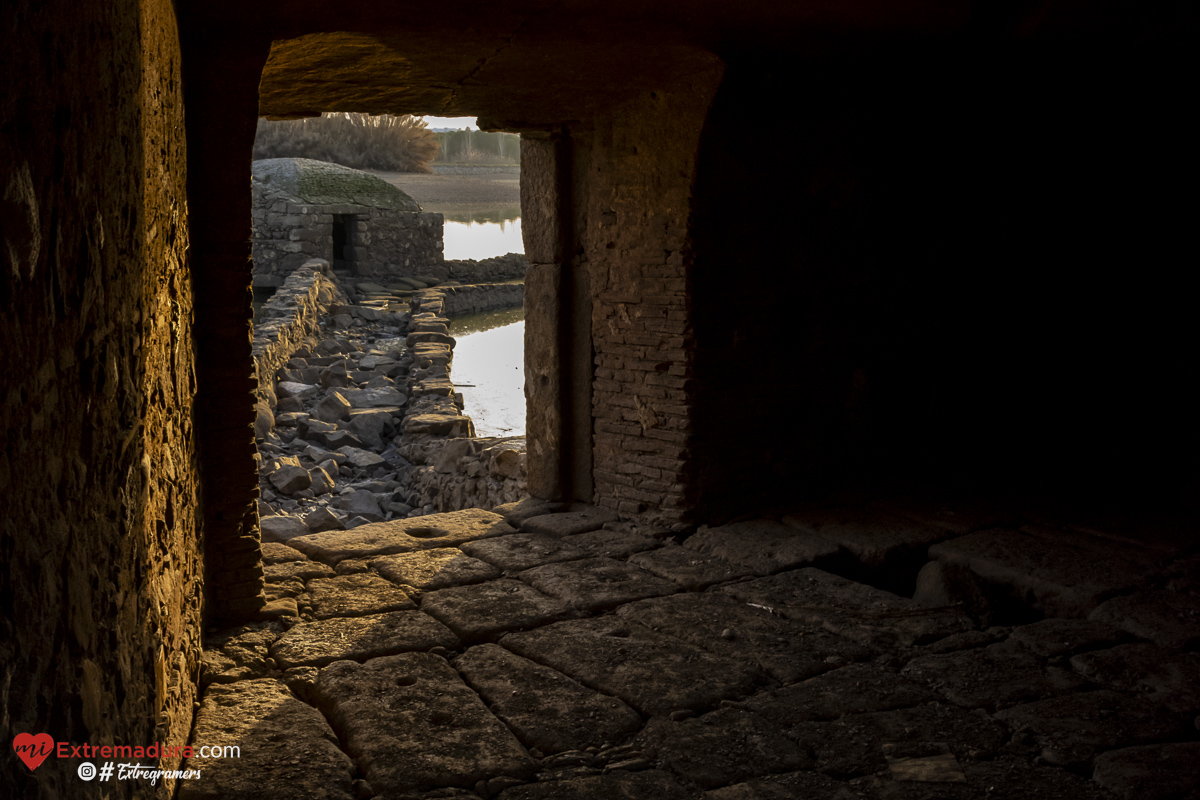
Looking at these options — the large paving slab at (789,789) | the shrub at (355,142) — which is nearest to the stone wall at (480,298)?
the shrub at (355,142)

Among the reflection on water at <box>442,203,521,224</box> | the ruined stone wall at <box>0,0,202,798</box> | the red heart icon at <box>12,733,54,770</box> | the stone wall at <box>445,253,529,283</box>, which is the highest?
the reflection on water at <box>442,203,521,224</box>

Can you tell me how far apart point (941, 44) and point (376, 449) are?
19.2ft

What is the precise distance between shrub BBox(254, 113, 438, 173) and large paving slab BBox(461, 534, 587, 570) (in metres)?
23.2

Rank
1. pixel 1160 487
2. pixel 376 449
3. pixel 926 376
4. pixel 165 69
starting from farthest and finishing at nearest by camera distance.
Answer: pixel 376 449
pixel 926 376
pixel 1160 487
pixel 165 69

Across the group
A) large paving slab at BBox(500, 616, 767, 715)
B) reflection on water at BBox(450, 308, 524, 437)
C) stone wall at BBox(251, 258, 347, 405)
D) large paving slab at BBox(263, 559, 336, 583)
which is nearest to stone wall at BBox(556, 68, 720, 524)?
large paving slab at BBox(500, 616, 767, 715)

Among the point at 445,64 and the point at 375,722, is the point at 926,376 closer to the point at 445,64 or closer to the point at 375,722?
the point at 445,64

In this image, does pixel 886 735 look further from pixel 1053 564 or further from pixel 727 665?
pixel 1053 564

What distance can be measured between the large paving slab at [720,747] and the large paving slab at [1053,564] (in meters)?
1.59

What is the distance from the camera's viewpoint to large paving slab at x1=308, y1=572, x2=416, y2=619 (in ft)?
13.0

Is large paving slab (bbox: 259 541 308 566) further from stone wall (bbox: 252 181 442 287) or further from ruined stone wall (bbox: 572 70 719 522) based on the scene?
stone wall (bbox: 252 181 442 287)

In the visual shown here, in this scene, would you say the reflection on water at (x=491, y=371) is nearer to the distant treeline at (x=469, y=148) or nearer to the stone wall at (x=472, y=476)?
the stone wall at (x=472, y=476)

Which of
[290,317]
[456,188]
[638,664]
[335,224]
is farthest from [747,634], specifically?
[456,188]

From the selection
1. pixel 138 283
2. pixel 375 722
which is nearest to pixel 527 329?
pixel 375 722

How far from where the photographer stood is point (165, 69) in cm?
285
